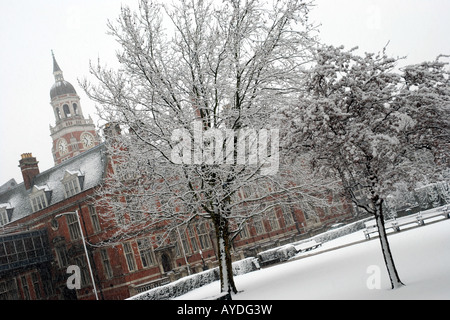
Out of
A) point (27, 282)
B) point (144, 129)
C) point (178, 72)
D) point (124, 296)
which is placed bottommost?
point (124, 296)

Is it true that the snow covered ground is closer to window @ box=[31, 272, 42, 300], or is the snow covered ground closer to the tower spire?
window @ box=[31, 272, 42, 300]

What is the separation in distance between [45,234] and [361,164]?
3546 centimetres

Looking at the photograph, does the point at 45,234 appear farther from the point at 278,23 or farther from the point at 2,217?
the point at 278,23

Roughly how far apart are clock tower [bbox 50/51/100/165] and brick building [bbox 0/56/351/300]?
37.1m

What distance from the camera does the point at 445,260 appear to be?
429 inches

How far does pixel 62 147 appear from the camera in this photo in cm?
8119

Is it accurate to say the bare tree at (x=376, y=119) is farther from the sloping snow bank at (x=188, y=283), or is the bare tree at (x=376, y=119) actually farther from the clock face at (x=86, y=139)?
the clock face at (x=86, y=139)

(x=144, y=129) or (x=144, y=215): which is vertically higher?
(x=144, y=129)

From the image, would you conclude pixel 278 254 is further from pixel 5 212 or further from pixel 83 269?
pixel 5 212

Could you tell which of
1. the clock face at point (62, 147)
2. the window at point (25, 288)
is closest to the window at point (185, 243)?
the window at point (25, 288)

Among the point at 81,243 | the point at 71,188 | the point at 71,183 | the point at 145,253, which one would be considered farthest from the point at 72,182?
the point at 145,253

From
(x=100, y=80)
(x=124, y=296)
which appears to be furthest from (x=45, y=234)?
(x=100, y=80)

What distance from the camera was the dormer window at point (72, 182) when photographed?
36.2 meters

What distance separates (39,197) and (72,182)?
510 centimetres
